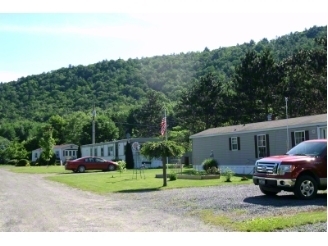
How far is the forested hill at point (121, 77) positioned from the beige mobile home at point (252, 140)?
1036 cm

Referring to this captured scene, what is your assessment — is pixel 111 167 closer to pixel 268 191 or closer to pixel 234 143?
pixel 234 143

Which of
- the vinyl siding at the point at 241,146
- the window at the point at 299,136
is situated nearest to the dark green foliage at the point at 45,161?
the vinyl siding at the point at 241,146

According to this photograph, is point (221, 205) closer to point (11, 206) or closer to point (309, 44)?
point (11, 206)

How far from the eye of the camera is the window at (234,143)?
25631 millimetres

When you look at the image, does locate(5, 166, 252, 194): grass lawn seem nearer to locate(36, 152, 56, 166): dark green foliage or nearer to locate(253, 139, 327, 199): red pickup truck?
locate(253, 139, 327, 199): red pickup truck

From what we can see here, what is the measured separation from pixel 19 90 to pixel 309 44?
27400 mm

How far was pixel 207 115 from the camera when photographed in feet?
166

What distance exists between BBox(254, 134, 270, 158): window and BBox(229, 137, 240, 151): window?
5.07 ft

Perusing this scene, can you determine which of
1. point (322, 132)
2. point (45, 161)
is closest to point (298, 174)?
point (322, 132)

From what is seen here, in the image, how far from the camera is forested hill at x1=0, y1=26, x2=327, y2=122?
136 feet

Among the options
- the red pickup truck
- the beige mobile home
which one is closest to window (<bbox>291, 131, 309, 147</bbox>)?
the beige mobile home

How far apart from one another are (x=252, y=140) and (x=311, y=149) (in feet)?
39.7

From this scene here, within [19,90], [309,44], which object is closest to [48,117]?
[19,90]
